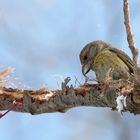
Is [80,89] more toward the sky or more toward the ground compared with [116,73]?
more toward the ground

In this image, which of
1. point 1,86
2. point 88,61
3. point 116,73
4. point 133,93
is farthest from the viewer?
point 88,61

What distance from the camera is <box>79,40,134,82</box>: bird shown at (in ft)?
8.38

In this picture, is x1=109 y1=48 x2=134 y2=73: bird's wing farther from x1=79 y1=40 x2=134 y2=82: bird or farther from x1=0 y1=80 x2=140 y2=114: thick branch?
x1=0 y1=80 x2=140 y2=114: thick branch

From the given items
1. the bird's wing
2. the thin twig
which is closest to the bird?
the bird's wing

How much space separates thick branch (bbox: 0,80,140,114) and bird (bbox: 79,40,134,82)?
326mm

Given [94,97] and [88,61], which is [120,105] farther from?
[88,61]

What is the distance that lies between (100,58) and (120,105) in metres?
1.63

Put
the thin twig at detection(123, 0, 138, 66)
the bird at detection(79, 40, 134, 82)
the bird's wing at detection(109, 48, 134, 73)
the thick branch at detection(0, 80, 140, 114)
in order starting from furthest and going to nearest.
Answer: the bird's wing at detection(109, 48, 134, 73), the bird at detection(79, 40, 134, 82), the thin twig at detection(123, 0, 138, 66), the thick branch at detection(0, 80, 140, 114)

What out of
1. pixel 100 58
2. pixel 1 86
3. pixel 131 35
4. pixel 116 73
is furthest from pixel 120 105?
pixel 100 58

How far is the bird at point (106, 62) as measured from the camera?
8.38ft

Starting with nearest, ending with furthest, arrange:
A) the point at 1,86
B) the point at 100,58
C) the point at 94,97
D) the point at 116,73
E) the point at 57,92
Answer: the point at 94,97 → the point at 57,92 → the point at 1,86 → the point at 116,73 → the point at 100,58

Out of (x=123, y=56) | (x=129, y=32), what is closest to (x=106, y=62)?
(x=123, y=56)

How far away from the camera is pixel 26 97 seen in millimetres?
1994

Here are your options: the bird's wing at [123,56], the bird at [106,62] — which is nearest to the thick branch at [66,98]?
the bird at [106,62]
